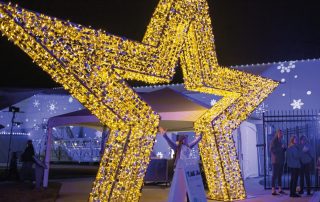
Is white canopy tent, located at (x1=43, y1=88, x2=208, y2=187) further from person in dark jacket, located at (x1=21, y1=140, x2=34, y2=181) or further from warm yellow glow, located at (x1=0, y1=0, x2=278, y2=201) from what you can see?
warm yellow glow, located at (x1=0, y1=0, x2=278, y2=201)

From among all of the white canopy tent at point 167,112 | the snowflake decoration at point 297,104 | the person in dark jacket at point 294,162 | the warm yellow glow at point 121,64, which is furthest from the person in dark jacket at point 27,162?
the snowflake decoration at point 297,104

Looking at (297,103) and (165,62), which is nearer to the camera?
(165,62)

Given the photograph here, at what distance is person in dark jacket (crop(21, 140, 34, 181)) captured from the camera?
459 inches

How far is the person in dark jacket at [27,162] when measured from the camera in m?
11.6

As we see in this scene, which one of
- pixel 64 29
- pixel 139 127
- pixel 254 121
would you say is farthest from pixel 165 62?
pixel 254 121

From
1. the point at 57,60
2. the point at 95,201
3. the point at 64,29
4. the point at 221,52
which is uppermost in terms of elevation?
the point at 221,52

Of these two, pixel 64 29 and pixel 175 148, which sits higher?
pixel 64 29

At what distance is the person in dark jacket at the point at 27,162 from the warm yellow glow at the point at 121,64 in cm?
673

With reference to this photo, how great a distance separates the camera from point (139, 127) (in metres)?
5.94

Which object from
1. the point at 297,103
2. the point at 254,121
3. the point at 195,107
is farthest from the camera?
the point at 297,103

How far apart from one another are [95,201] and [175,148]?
1.88 metres

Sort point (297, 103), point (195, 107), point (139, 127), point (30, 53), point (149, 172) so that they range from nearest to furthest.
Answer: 1. point (30, 53)
2. point (139, 127)
3. point (195, 107)
4. point (149, 172)
5. point (297, 103)

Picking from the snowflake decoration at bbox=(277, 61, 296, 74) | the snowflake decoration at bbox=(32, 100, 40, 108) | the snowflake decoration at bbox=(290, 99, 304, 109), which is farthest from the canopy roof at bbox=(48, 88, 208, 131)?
the snowflake decoration at bbox=(32, 100, 40, 108)

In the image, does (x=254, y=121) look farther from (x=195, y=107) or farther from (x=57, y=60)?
(x=57, y=60)
